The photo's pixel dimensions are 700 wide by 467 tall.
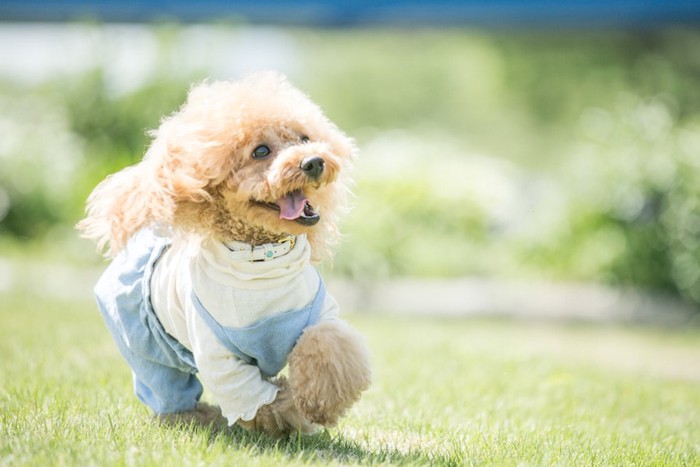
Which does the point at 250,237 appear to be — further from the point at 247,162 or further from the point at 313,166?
the point at 313,166

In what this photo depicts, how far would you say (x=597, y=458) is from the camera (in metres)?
3.43

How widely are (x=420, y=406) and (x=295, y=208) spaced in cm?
161

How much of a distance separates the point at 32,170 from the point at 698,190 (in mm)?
7276

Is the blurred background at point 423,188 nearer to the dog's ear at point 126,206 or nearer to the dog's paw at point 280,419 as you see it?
the dog's ear at point 126,206

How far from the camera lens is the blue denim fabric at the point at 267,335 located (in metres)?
3.22

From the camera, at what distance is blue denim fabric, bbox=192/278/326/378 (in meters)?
3.22

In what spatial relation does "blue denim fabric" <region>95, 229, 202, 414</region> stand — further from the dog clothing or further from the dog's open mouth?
the dog's open mouth

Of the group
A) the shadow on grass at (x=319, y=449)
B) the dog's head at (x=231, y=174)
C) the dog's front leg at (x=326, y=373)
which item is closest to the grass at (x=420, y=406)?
the shadow on grass at (x=319, y=449)

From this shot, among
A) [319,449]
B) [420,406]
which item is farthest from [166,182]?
[420,406]

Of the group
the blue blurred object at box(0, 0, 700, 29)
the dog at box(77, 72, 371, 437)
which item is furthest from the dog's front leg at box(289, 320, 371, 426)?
the blue blurred object at box(0, 0, 700, 29)

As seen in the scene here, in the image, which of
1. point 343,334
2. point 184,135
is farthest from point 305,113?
point 343,334

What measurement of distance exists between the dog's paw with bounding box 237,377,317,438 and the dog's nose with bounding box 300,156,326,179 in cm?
87

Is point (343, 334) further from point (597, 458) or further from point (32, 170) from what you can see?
point (32, 170)

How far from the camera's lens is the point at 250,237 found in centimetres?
330
